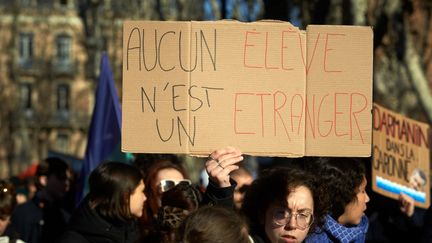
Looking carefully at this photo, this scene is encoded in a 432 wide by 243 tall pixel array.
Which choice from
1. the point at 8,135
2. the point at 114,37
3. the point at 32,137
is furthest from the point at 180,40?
the point at 32,137


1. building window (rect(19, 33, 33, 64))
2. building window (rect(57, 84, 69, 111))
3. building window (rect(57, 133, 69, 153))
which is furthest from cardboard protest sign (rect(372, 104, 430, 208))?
building window (rect(57, 133, 69, 153))

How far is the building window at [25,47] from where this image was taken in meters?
66.1

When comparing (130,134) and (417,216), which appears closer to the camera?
(130,134)

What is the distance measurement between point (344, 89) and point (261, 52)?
414mm

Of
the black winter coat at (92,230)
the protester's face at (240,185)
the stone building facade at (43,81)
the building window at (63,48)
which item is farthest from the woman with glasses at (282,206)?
the building window at (63,48)

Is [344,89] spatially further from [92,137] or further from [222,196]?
[92,137]

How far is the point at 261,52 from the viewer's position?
5.75 metres

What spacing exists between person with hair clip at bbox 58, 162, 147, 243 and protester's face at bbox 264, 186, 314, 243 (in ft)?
3.44

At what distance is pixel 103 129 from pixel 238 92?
137 inches

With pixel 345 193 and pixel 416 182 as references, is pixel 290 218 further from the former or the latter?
pixel 416 182

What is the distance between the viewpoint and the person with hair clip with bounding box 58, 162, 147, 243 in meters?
6.40

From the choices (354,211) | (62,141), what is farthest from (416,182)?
(62,141)

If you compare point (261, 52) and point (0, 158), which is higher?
point (261, 52)

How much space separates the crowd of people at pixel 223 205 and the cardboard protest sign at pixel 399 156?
2.96 ft
